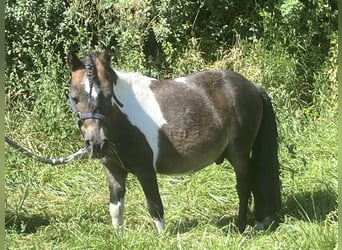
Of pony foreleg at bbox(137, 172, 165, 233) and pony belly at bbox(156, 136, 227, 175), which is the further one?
pony belly at bbox(156, 136, 227, 175)

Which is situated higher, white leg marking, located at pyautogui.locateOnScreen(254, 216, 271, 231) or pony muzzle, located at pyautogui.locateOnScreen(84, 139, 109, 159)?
pony muzzle, located at pyautogui.locateOnScreen(84, 139, 109, 159)

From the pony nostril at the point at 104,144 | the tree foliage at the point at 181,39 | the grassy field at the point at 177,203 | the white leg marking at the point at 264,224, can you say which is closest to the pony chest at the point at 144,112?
the pony nostril at the point at 104,144

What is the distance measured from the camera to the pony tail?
14.5 feet

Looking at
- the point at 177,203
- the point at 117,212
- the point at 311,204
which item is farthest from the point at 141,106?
the point at 311,204

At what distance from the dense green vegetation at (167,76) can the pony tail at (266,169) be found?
16 centimetres

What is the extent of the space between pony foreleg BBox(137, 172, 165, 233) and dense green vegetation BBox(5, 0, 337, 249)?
14 centimetres

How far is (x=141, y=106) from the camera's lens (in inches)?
157

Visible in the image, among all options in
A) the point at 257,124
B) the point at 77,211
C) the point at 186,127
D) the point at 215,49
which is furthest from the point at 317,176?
the point at 215,49

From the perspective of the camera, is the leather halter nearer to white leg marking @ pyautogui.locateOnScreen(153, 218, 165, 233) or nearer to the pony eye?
the pony eye

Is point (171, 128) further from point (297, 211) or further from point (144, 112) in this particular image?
point (297, 211)

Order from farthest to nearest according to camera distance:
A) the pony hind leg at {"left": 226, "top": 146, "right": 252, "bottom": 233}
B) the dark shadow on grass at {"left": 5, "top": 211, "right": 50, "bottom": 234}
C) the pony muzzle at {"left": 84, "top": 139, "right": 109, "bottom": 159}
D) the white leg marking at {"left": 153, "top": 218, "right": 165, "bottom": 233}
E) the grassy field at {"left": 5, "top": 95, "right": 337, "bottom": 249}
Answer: the dark shadow on grass at {"left": 5, "top": 211, "right": 50, "bottom": 234}
the pony hind leg at {"left": 226, "top": 146, "right": 252, "bottom": 233}
the white leg marking at {"left": 153, "top": 218, "right": 165, "bottom": 233}
the grassy field at {"left": 5, "top": 95, "right": 337, "bottom": 249}
the pony muzzle at {"left": 84, "top": 139, "right": 109, "bottom": 159}

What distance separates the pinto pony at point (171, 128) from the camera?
3.61 metres

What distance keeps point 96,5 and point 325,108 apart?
2.94 meters

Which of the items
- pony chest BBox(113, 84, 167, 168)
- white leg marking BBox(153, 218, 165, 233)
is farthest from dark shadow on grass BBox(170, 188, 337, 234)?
pony chest BBox(113, 84, 167, 168)
